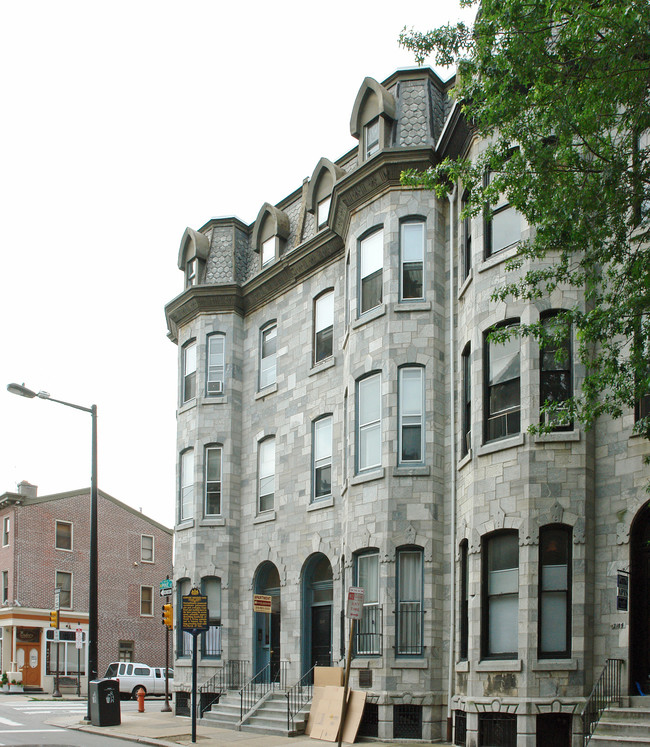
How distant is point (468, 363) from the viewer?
18969 millimetres

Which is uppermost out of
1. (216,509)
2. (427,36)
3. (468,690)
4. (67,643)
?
(427,36)

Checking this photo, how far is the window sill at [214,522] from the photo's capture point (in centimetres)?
2678

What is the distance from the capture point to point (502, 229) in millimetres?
18062

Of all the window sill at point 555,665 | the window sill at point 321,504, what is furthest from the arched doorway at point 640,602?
the window sill at point 321,504

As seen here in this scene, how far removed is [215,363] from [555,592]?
1509cm

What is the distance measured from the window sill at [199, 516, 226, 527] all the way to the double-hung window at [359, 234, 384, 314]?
8.58 metres

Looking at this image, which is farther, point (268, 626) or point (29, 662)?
point (29, 662)

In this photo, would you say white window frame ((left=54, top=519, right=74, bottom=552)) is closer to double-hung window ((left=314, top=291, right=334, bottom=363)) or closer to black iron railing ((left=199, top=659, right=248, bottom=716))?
black iron railing ((left=199, top=659, right=248, bottom=716))

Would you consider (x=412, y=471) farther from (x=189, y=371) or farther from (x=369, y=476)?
(x=189, y=371)

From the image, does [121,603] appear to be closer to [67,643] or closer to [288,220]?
[67,643]

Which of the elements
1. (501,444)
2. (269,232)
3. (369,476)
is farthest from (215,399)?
(501,444)

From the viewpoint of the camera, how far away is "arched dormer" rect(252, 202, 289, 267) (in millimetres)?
27297

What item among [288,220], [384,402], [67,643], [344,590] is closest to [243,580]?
[344,590]

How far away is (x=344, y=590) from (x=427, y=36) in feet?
42.0
